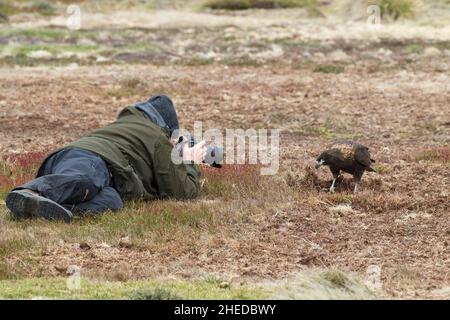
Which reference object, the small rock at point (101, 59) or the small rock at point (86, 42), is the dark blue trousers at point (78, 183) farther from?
the small rock at point (86, 42)

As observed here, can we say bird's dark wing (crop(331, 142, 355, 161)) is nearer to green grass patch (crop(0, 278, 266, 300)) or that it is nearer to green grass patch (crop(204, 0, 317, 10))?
green grass patch (crop(0, 278, 266, 300))

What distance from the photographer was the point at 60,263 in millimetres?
8570

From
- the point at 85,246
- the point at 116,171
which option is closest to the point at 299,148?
the point at 116,171

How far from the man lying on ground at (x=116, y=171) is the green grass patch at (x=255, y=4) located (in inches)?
1674

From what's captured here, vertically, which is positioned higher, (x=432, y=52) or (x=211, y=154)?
(x=211, y=154)

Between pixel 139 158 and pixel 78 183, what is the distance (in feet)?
3.10

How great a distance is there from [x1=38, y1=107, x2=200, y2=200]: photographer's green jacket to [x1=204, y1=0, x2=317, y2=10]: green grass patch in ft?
140

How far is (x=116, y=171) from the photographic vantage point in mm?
10453

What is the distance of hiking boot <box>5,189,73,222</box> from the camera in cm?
977

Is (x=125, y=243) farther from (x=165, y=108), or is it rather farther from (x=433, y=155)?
(x=433, y=155)

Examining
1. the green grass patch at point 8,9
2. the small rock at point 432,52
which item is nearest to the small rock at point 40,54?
the small rock at point 432,52

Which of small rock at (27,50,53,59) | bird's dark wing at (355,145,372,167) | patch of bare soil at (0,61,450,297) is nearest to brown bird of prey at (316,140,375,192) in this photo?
bird's dark wing at (355,145,372,167)

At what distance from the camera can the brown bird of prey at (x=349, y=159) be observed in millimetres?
11589
